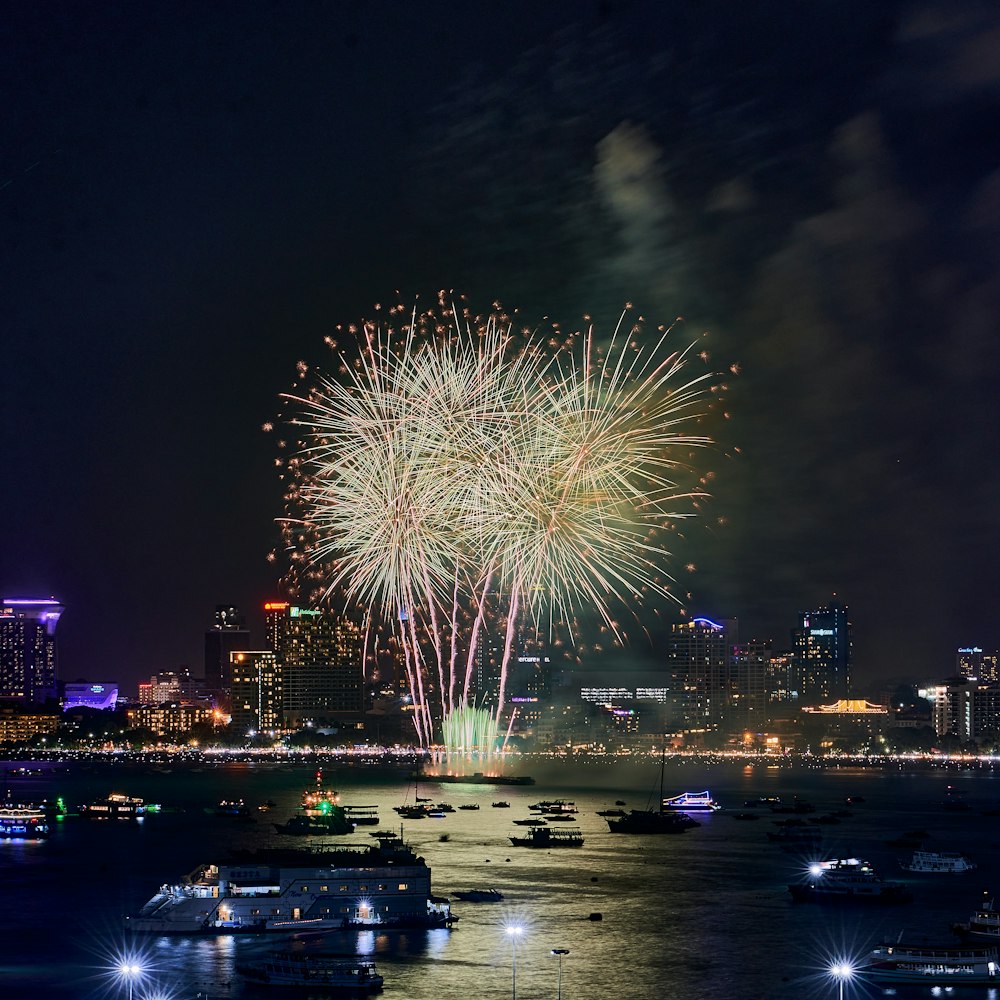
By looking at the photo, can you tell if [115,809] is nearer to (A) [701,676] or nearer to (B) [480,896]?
(B) [480,896]

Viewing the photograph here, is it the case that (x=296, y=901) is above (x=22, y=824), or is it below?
above

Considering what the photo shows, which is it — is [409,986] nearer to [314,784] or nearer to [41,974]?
[41,974]

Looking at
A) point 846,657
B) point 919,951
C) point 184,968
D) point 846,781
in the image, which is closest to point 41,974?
point 184,968

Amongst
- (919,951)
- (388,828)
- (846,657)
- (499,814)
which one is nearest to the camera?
(919,951)

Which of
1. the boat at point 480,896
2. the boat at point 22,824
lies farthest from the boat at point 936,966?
the boat at point 22,824

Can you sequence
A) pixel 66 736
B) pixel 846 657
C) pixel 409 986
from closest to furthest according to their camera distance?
pixel 409 986, pixel 66 736, pixel 846 657

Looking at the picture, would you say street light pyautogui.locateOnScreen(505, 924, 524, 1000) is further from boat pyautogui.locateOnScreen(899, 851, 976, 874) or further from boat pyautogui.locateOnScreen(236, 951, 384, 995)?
boat pyautogui.locateOnScreen(899, 851, 976, 874)

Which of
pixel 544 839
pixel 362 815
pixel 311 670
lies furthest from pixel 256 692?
pixel 544 839
